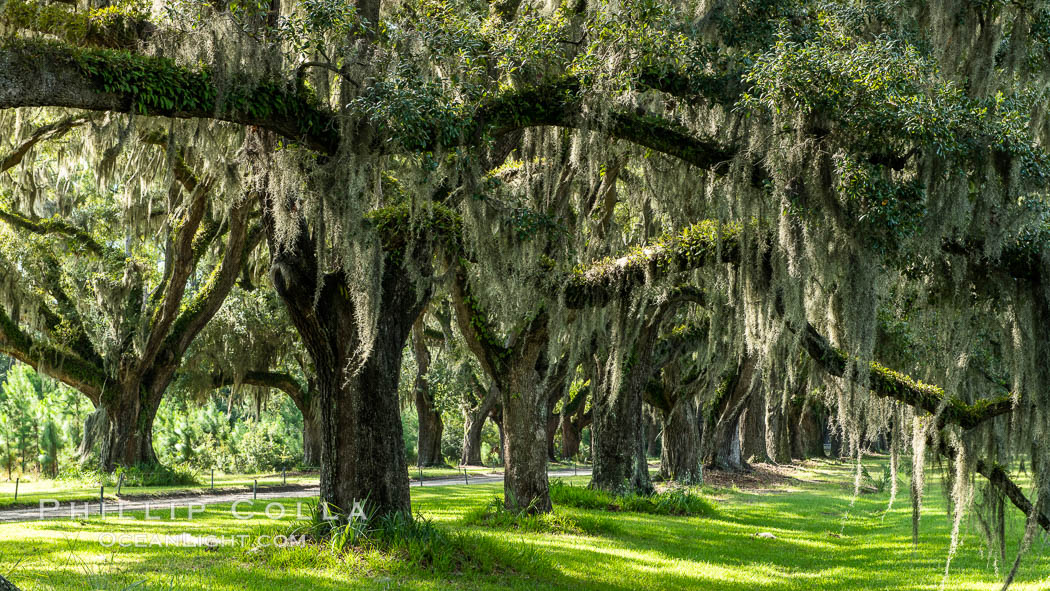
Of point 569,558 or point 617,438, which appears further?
point 617,438

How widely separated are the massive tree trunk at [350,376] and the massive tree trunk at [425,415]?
1953cm

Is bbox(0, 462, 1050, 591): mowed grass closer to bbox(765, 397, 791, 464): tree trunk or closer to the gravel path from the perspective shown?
the gravel path

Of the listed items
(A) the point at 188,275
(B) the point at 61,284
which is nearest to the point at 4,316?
(B) the point at 61,284

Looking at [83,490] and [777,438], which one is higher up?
[83,490]

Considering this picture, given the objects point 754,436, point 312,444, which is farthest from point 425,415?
A: point 754,436

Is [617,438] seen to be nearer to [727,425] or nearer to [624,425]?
[624,425]

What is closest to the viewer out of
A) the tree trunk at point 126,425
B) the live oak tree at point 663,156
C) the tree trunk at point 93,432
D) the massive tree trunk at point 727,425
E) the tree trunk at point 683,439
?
the live oak tree at point 663,156

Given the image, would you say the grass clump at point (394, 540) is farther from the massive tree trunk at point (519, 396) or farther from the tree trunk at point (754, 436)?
the tree trunk at point (754, 436)

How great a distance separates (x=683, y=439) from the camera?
20.5 metres

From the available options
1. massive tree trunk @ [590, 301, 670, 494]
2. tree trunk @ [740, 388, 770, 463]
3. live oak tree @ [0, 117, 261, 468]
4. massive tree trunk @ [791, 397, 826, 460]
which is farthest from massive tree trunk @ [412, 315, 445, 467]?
massive tree trunk @ [791, 397, 826, 460]

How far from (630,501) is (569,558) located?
5.48 meters

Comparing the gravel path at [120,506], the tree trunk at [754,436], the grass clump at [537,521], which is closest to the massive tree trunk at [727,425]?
the tree trunk at [754,436]

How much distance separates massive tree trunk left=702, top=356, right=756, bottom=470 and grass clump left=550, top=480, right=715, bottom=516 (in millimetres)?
7291

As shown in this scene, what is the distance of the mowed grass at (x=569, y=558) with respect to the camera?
6934 millimetres
